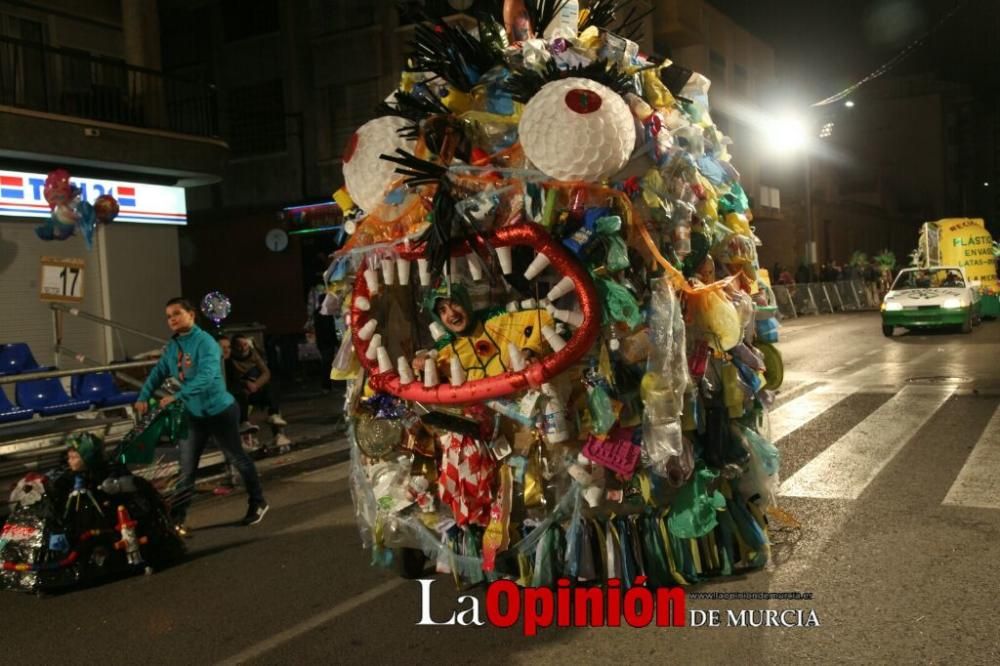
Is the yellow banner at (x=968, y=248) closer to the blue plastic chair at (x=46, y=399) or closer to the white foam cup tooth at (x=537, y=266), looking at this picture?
the blue plastic chair at (x=46, y=399)

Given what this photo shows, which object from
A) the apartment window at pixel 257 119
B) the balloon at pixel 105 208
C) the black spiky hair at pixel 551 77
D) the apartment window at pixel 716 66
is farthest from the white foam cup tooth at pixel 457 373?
the apartment window at pixel 716 66

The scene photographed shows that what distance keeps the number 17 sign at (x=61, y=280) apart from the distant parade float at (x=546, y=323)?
826 centimetres

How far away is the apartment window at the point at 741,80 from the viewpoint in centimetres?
4144

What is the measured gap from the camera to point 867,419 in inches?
389

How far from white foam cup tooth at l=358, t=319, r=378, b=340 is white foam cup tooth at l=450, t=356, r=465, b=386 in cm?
57

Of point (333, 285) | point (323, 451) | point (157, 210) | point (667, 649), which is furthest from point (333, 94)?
point (667, 649)

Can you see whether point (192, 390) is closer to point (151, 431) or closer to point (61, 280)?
point (151, 431)

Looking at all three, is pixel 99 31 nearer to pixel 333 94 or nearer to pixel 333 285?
pixel 333 94

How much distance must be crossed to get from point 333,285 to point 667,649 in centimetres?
278

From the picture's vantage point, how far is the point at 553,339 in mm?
4508

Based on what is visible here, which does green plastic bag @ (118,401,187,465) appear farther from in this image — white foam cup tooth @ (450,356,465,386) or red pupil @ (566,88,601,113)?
red pupil @ (566,88,601,113)

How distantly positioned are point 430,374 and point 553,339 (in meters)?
0.72

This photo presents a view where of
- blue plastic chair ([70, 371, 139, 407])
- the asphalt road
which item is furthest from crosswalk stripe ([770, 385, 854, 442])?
blue plastic chair ([70, 371, 139, 407])

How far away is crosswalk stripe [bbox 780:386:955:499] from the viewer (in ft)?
22.8
